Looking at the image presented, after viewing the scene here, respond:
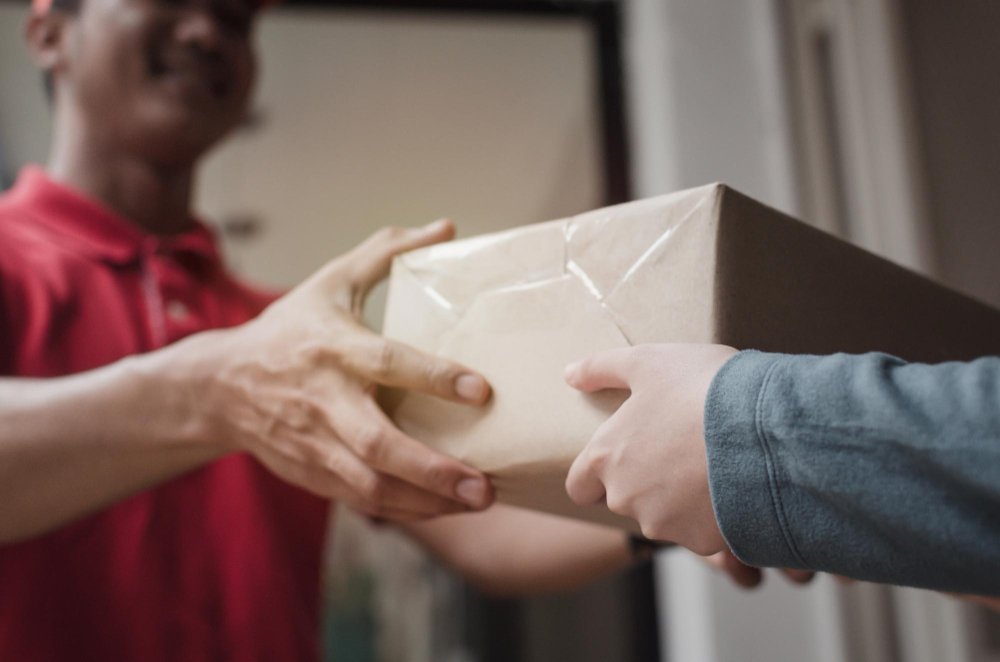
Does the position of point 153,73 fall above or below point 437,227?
above

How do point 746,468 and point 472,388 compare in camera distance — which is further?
point 472,388

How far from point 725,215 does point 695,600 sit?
0.79 m

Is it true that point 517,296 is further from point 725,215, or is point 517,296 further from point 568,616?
point 568,616

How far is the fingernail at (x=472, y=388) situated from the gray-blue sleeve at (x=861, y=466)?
177 millimetres

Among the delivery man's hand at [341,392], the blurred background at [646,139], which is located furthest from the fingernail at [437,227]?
the blurred background at [646,139]

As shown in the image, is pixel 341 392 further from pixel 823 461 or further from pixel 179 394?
pixel 823 461

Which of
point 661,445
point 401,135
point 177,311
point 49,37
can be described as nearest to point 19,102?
point 401,135

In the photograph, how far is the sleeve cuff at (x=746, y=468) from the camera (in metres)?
0.35

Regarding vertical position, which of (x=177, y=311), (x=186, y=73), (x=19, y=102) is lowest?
(x=177, y=311)

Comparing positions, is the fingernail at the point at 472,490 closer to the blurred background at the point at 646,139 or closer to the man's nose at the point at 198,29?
the blurred background at the point at 646,139

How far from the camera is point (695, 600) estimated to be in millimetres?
1079

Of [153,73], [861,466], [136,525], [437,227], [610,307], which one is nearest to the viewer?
[861,466]

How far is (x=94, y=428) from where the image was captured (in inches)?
24.9

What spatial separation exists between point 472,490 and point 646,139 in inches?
34.9
